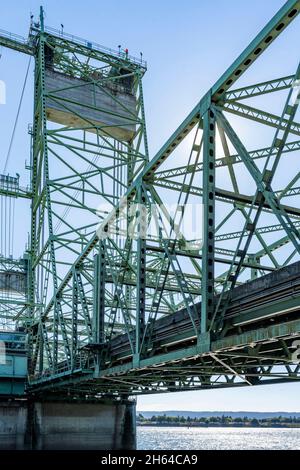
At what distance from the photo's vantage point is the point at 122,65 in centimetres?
6612

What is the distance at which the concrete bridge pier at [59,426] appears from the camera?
5181cm

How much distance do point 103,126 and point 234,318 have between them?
48.9 meters

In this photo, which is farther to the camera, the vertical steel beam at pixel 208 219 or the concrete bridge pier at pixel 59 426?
the concrete bridge pier at pixel 59 426

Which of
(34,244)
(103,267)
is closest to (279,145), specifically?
(103,267)

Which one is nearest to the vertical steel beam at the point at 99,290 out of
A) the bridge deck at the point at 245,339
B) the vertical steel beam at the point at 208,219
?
the bridge deck at the point at 245,339

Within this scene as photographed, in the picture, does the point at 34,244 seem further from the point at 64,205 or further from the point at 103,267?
the point at 103,267

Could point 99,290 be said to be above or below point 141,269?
above

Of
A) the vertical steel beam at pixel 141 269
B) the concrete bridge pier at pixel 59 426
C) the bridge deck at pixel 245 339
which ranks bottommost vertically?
the concrete bridge pier at pixel 59 426

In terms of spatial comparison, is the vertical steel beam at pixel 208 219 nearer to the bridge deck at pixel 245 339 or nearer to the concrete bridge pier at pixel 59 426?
the bridge deck at pixel 245 339

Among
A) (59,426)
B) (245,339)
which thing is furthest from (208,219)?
(59,426)

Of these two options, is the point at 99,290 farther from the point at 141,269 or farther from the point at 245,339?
the point at 245,339

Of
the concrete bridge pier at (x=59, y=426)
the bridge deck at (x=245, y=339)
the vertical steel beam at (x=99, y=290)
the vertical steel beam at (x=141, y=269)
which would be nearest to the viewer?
the bridge deck at (x=245, y=339)

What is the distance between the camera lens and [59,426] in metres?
52.9

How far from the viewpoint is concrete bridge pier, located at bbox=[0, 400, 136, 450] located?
170 ft
